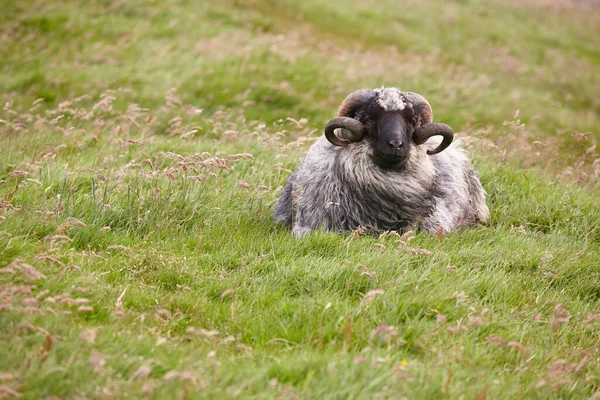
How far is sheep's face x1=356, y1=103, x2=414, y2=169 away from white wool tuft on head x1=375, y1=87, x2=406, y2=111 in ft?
0.12

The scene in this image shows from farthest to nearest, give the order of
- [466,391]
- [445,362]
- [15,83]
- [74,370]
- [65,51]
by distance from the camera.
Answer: [65,51], [15,83], [445,362], [466,391], [74,370]

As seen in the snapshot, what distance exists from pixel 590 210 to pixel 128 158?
6.24m

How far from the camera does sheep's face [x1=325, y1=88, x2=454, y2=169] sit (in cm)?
696

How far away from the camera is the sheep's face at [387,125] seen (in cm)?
696

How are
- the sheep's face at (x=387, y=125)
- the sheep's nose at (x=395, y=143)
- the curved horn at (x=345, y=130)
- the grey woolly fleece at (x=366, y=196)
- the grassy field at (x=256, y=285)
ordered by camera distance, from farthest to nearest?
the grey woolly fleece at (x=366, y=196)
the curved horn at (x=345, y=130)
the sheep's face at (x=387, y=125)
the sheep's nose at (x=395, y=143)
the grassy field at (x=256, y=285)

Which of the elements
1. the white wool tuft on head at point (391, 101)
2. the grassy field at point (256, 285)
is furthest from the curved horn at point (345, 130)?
the grassy field at point (256, 285)

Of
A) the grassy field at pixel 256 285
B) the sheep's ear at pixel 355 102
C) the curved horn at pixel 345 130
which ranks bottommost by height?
the grassy field at pixel 256 285

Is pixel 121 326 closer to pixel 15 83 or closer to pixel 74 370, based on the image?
pixel 74 370

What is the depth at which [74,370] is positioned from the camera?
12.6 feet

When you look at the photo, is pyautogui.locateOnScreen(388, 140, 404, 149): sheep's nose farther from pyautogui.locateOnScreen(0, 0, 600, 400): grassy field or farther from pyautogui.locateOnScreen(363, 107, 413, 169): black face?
pyautogui.locateOnScreen(0, 0, 600, 400): grassy field

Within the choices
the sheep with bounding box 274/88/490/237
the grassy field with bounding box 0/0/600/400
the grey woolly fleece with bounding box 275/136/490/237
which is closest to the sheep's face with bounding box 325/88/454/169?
the sheep with bounding box 274/88/490/237

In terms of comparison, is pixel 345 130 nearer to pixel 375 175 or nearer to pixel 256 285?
pixel 375 175

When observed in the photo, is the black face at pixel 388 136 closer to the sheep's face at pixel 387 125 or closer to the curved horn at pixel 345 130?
the sheep's face at pixel 387 125

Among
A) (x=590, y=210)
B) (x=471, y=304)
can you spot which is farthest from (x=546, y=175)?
(x=471, y=304)
